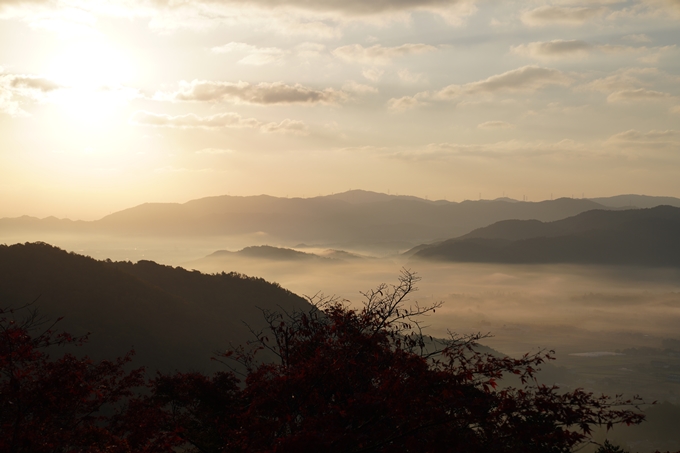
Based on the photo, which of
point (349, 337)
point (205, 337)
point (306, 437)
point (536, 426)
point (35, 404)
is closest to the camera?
point (306, 437)

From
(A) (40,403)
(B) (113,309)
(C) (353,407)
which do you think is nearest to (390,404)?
(C) (353,407)

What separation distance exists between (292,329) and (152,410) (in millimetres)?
4997

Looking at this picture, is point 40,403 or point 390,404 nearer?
point 390,404

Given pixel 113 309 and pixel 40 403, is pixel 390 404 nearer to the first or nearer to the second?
pixel 40 403

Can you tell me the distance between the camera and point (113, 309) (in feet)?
306

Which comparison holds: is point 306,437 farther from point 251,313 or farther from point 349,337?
point 251,313

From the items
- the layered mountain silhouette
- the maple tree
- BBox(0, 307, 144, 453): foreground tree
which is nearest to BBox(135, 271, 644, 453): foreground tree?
the maple tree

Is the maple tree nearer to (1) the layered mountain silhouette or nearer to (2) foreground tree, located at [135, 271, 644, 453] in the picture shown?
(2) foreground tree, located at [135, 271, 644, 453]

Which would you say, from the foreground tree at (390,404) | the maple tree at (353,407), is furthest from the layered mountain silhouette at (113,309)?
the maple tree at (353,407)

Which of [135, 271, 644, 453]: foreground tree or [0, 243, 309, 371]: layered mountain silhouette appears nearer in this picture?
[135, 271, 644, 453]: foreground tree

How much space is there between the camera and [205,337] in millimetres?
99250

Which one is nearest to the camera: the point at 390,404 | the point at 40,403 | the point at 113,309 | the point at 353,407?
the point at 390,404

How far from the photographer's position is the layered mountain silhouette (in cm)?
8581

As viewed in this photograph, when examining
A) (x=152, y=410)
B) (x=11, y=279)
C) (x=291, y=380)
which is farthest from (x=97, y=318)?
(x=291, y=380)
